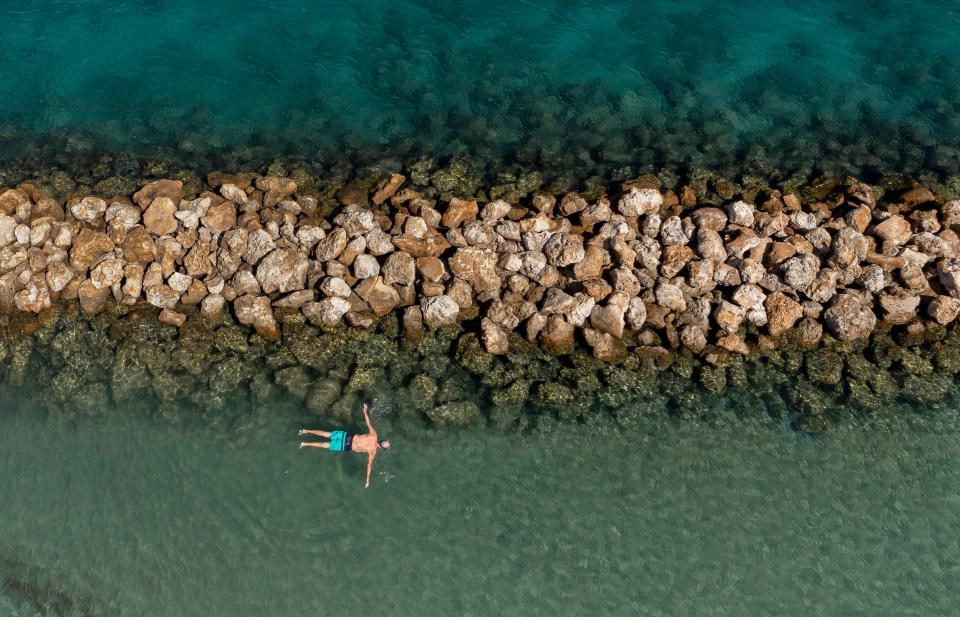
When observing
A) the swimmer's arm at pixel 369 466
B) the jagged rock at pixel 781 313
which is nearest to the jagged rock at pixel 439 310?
the swimmer's arm at pixel 369 466

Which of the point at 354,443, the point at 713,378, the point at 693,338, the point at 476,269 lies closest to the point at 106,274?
the point at 354,443

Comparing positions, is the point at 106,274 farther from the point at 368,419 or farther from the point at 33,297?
the point at 368,419

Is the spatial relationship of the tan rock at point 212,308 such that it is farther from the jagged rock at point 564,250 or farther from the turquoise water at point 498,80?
the jagged rock at point 564,250

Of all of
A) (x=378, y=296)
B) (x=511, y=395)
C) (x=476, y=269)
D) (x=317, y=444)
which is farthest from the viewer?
(x=476, y=269)

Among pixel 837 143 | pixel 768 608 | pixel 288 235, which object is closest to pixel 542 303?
pixel 288 235

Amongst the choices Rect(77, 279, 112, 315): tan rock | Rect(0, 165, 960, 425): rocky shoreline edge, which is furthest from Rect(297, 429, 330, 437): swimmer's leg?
Rect(77, 279, 112, 315): tan rock
